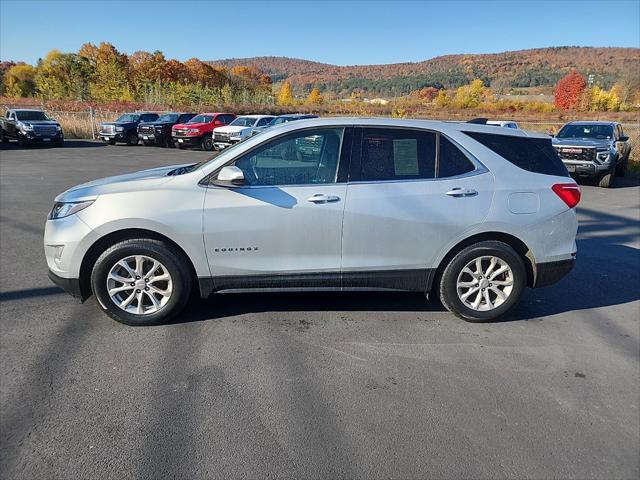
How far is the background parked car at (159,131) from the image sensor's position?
25208mm

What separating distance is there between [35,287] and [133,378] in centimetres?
234

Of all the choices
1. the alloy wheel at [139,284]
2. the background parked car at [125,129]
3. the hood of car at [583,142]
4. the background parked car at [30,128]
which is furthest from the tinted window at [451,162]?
the background parked car at [125,129]

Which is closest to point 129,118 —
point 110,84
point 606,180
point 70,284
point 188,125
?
point 188,125

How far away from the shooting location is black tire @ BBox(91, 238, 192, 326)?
12.4 ft

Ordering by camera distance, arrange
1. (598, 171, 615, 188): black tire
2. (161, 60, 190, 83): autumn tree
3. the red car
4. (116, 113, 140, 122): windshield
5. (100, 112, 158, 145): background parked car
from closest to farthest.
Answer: (598, 171, 615, 188): black tire < the red car < (100, 112, 158, 145): background parked car < (116, 113, 140, 122): windshield < (161, 60, 190, 83): autumn tree

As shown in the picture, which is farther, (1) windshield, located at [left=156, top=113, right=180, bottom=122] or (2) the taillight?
(1) windshield, located at [left=156, top=113, right=180, bottom=122]

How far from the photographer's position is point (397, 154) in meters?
4.00

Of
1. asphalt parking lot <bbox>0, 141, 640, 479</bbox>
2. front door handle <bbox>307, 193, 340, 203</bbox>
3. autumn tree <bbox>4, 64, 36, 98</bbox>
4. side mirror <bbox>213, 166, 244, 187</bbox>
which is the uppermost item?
autumn tree <bbox>4, 64, 36, 98</bbox>

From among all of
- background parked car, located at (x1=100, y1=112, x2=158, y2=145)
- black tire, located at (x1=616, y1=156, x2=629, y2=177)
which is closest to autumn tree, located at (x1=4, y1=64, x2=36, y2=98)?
background parked car, located at (x1=100, y1=112, x2=158, y2=145)

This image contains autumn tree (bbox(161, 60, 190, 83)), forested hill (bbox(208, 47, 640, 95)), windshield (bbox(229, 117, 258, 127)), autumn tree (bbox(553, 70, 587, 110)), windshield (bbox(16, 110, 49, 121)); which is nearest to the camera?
windshield (bbox(16, 110, 49, 121))

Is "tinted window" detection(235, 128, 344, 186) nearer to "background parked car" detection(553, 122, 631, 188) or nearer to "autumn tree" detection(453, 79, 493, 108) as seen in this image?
"background parked car" detection(553, 122, 631, 188)

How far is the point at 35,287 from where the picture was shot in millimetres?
4797

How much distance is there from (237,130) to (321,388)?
67.5 ft

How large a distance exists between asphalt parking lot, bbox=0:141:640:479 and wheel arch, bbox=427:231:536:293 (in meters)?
0.41
